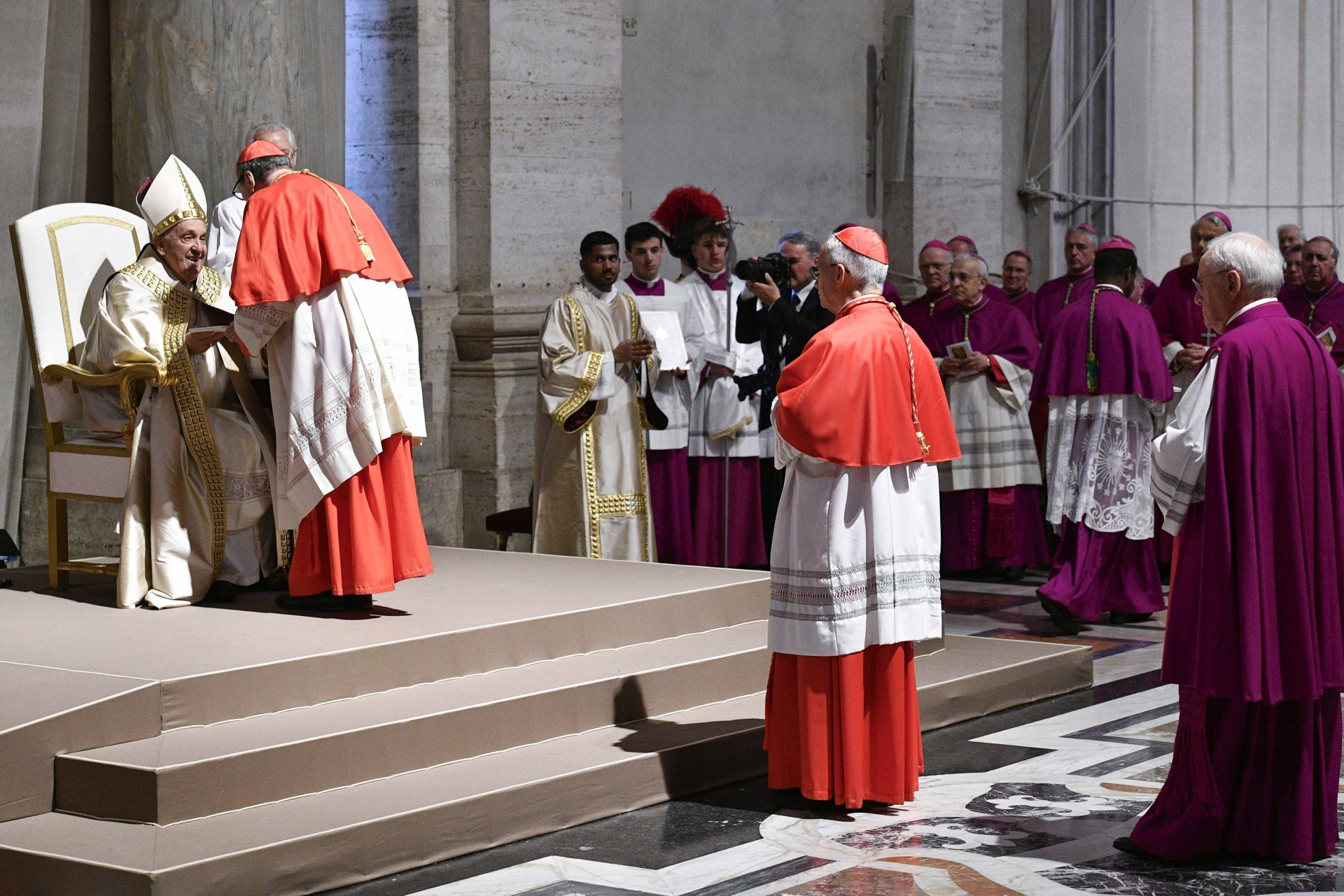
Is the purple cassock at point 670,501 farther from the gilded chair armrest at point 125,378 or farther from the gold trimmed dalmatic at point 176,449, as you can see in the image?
the gilded chair armrest at point 125,378

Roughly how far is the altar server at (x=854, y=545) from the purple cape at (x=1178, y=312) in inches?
204

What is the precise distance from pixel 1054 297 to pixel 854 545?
5.84 meters

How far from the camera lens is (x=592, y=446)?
780cm

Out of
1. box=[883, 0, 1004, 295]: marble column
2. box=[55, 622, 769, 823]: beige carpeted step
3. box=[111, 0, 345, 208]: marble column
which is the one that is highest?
box=[883, 0, 1004, 295]: marble column

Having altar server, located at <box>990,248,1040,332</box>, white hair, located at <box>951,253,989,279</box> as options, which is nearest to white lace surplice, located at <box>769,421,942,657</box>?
white hair, located at <box>951,253,989,279</box>

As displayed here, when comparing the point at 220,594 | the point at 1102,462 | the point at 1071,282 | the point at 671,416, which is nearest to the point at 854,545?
the point at 220,594

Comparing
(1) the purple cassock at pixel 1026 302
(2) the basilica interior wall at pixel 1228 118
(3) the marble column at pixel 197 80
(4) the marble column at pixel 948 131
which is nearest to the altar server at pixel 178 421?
(3) the marble column at pixel 197 80

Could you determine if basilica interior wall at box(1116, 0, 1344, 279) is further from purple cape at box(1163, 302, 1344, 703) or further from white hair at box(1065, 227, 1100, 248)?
purple cape at box(1163, 302, 1344, 703)

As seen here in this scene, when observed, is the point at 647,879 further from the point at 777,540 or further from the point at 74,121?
the point at 74,121

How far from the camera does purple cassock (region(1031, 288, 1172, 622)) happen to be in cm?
763

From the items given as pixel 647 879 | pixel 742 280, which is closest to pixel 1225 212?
pixel 742 280

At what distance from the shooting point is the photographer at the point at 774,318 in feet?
23.5

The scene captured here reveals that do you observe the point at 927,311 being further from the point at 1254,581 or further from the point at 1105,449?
the point at 1254,581

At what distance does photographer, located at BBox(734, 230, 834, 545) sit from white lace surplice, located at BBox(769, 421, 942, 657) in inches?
76.9
